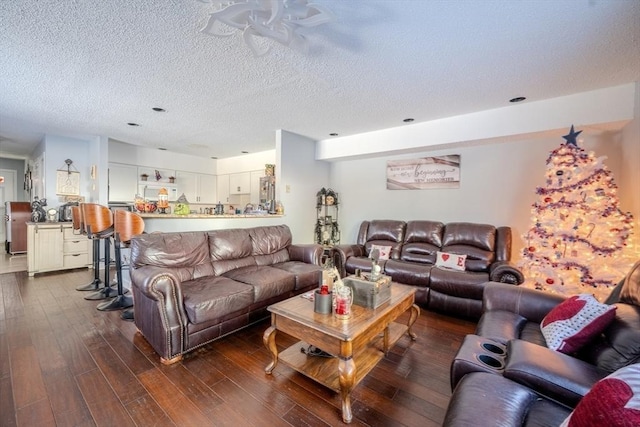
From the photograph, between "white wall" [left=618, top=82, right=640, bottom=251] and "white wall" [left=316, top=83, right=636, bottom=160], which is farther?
"white wall" [left=316, top=83, right=636, bottom=160]

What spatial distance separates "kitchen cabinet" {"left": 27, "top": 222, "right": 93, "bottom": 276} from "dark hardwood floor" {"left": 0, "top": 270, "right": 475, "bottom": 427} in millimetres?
2307

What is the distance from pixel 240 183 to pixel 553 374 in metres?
A: 6.44

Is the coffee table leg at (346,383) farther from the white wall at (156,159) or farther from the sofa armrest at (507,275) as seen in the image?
the white wall at (156,159)


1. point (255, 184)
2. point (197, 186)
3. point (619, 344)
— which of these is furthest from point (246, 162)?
point (619, 344)

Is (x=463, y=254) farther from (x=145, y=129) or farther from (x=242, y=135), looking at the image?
(x=145, y=129)

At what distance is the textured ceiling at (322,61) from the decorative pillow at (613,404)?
1976 mm

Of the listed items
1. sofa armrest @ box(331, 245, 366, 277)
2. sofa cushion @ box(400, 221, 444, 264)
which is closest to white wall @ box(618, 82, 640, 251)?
sofa cushion @ box(400, 221, 444, 264)

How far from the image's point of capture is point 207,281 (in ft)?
8.55

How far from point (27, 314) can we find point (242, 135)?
3595 millimetres

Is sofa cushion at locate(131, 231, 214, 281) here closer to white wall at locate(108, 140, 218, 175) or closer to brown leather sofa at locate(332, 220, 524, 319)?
brown leather sofa at locate(332, 220, 524, 319)

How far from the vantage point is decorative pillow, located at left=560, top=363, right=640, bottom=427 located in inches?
27.7

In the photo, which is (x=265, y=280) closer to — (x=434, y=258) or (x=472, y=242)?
(x=434, y=258)

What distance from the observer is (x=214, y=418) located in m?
1.52

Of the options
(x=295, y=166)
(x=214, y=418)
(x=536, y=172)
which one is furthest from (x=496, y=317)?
(x=295, y=166)
